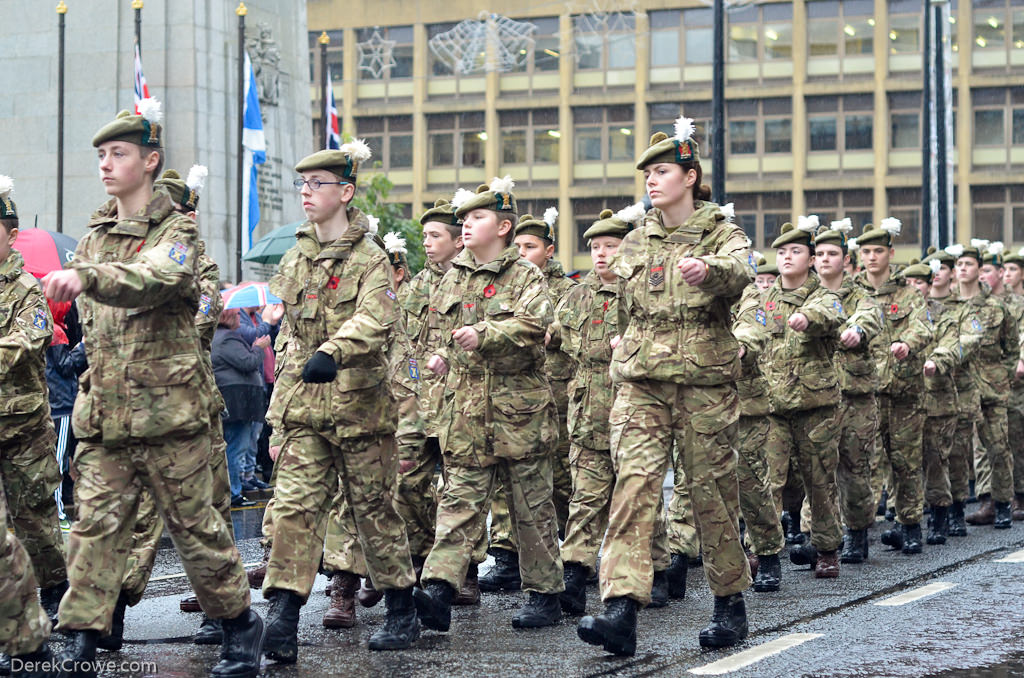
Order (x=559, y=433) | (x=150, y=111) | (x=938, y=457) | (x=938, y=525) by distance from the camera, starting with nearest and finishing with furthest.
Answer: (x=150, y=111)
(x=559, y=433)
(x=938, y=525)
(x=938, y=457)

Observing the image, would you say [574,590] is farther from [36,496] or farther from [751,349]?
[36,496]

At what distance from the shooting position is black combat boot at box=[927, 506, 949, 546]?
11875mm

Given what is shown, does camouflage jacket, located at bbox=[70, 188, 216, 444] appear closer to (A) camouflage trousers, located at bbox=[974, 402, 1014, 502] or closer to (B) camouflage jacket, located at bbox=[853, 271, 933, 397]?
(B) camouflage jacket, located at bbox=[853, 271, 933, 397]

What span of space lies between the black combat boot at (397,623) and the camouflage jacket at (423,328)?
1.81m

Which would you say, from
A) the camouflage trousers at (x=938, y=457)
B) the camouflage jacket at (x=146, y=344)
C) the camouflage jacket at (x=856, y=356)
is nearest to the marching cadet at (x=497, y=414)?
the camouflage jacket at (x=146, y=344)

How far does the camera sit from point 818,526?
9766mm

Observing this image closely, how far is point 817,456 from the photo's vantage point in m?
9.91

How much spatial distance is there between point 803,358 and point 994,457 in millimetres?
4324

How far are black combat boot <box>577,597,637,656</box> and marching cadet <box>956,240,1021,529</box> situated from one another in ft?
25.2

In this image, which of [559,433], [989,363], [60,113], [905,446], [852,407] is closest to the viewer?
[559,433]

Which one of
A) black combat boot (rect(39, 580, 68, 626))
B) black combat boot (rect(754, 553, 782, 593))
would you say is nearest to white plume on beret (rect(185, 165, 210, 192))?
black combat boot (rect(39, 580, 68, 626))

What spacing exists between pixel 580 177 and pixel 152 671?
4764 cm

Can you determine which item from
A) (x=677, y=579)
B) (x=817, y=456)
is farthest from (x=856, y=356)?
(x=677, y=579)

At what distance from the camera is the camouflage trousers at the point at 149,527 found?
7.27m
